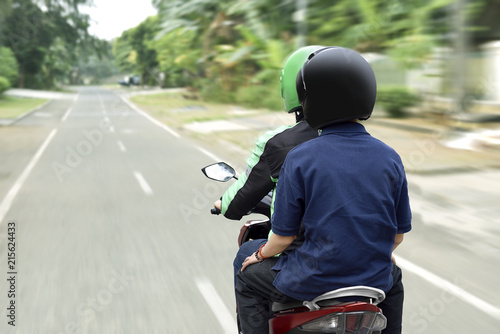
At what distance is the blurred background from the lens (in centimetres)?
418

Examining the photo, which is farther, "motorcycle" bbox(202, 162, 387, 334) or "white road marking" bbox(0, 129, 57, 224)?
"white road marking" bbox(0, 129, 57, 224)

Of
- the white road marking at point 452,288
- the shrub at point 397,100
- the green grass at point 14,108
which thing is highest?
the white road marking at point 452,288

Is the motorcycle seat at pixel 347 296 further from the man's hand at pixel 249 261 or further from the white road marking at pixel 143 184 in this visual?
the white road marking at pixel 143 184

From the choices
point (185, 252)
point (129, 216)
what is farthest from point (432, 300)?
point (129, 216)

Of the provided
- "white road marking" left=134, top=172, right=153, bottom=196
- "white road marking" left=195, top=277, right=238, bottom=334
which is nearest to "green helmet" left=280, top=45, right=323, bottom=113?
"white road marking" left=195, top=277, right=238, bottom=334

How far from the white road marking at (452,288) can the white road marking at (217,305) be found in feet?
6.24

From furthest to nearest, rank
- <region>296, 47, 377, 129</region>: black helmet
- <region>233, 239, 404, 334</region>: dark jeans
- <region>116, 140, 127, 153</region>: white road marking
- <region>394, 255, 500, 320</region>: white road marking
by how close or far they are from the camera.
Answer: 1. <region>116, 140, 127, 153</region>: white road marking
2. <region>394, 255, 500, 320</region>: white road marking
3. <region>233, 239, 404, 334</region>: dark jeans
4. <region>296, 47, 377, 129</region>: black helmet

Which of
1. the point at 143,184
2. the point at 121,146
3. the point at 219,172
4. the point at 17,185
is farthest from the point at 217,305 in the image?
the point at 121,146

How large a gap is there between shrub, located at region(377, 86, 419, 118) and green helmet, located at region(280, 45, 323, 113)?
15465 millimetres

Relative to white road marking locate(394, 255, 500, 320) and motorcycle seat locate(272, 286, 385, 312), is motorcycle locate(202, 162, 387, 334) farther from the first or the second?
white road marking locate(394, 255, 500, 320)

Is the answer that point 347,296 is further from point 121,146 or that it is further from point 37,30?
point 37,30

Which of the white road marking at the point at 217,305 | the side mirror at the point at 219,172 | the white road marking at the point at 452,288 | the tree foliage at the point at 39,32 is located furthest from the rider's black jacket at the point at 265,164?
the tree foliage at the point at 39,32

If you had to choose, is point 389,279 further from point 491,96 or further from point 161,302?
point 491,96

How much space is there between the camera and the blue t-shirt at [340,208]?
1845mm
